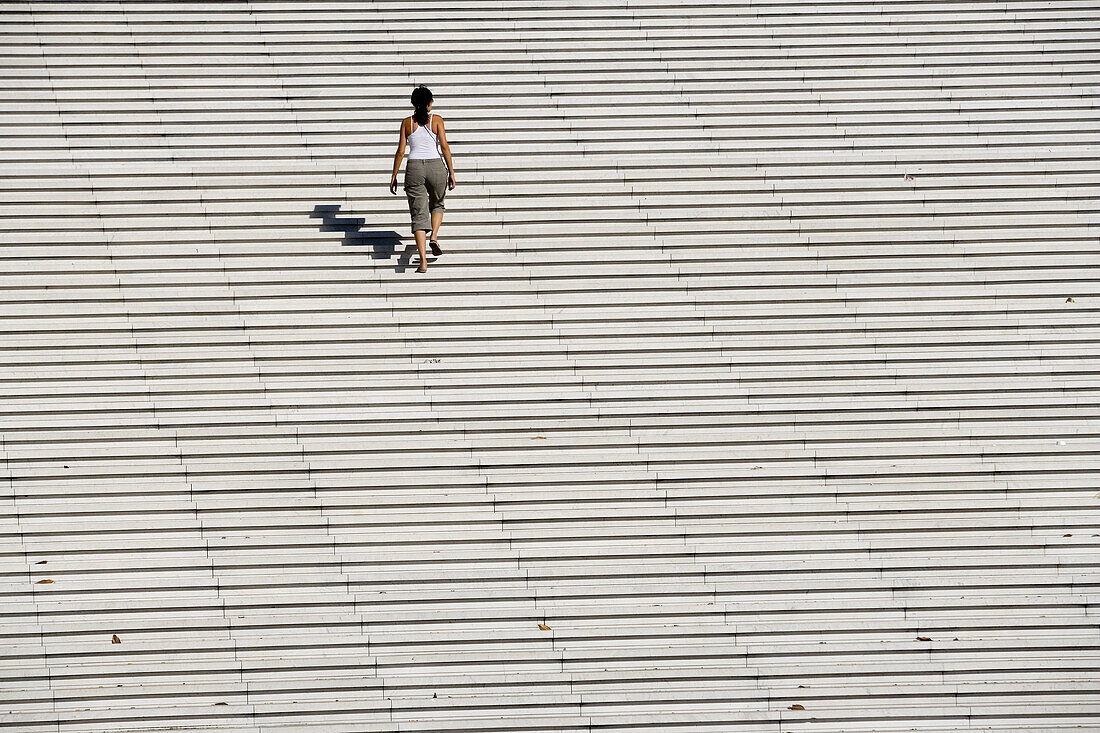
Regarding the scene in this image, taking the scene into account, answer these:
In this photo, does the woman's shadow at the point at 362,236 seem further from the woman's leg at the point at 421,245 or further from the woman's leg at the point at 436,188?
the woman's leg at the point at 436,188

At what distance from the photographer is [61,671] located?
607 centimetres

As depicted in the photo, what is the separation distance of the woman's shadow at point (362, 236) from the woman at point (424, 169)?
283 millimetres

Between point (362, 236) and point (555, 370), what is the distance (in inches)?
87.1

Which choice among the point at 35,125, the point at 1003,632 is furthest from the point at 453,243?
the point at 1003,632

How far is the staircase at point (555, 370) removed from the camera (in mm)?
6195

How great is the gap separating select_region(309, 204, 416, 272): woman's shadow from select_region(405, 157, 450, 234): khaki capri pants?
1.35 feet

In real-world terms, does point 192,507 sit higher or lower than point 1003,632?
higher

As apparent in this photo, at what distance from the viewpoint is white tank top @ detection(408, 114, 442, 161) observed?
8188 mm

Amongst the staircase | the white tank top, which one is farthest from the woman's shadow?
the white tank top

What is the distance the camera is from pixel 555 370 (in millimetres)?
7695

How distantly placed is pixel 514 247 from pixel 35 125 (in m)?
4.70

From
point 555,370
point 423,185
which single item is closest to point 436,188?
point 423,185

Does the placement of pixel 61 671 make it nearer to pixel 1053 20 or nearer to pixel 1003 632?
pixel 1003 632

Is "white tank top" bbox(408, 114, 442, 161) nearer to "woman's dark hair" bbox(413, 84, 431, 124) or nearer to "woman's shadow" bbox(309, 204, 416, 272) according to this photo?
"woman's dark hair" bbox(413, 84, 431, 124)
